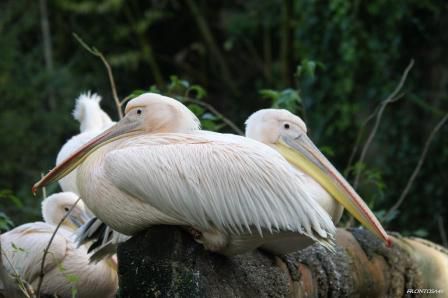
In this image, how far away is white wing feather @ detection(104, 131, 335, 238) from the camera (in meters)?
3.77

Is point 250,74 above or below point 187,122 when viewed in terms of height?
below

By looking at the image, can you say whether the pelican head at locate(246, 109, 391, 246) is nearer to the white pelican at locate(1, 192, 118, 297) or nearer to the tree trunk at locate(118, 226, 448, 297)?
the tree trunk at locate(118, 226, 448, 297)

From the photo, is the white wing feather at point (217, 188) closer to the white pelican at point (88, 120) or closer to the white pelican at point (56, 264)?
the white pelican at point (56, 264)

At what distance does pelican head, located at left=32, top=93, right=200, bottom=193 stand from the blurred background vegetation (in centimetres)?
375

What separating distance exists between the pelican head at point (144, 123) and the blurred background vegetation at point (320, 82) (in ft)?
12.3

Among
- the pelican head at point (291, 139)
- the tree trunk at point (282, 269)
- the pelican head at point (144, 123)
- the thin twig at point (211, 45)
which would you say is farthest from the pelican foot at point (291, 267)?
the thin twig at point (211, 45)

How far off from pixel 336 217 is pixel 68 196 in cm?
176

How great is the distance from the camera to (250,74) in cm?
1279

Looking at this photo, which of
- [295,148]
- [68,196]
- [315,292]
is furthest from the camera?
[68,196]

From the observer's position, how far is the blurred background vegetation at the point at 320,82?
9453 millimetres

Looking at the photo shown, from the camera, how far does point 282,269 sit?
4367mm

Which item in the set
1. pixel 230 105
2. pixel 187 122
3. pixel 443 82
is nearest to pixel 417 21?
pixel 443 82

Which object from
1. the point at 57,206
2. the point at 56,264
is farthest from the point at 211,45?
the point at 56,264

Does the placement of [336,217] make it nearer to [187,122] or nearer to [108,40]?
[187,122]
